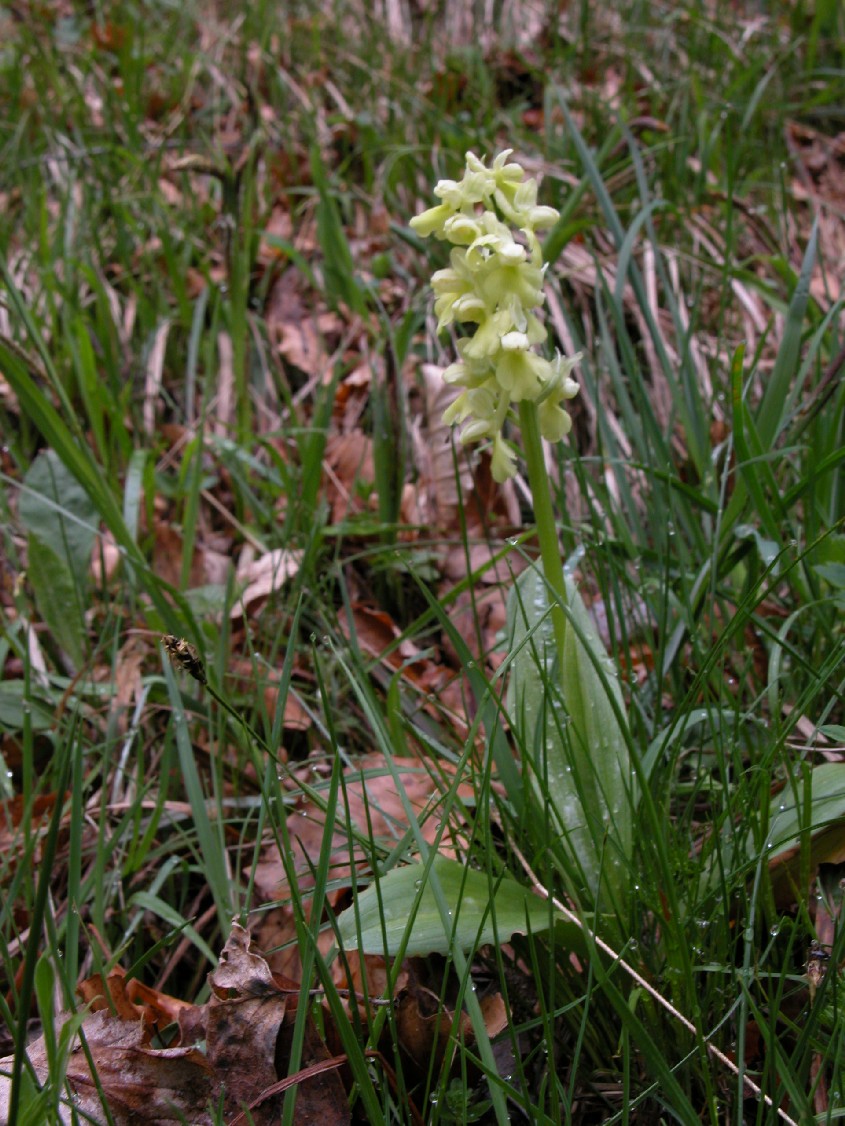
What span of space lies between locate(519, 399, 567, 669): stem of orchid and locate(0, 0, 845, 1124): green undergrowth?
5.5 inches

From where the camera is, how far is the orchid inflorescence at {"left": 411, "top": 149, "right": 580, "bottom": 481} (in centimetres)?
122

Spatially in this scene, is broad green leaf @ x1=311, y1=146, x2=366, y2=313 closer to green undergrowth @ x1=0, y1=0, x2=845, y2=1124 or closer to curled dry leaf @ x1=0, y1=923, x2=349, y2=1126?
green undergrowth @ x1=0, y1=0, x2=845, y2=1124

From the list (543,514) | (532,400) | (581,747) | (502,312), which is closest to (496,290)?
(502,312)

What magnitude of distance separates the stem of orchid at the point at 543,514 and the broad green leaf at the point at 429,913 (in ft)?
1.04

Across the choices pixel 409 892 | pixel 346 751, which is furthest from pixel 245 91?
pixel 409 892

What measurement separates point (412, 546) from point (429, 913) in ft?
3.74

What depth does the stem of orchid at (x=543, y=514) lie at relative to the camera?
1270 millimetres

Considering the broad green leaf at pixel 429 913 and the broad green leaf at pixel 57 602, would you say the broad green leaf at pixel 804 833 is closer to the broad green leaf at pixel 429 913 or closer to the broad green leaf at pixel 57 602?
the broad green leaf at pixel 429 913

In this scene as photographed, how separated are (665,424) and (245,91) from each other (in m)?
2.51

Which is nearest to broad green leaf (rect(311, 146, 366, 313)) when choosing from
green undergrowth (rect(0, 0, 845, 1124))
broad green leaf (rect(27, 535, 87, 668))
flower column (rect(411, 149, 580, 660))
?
green undergrowth (rect(0, 0, 845, 1124))

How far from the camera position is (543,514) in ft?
4.21

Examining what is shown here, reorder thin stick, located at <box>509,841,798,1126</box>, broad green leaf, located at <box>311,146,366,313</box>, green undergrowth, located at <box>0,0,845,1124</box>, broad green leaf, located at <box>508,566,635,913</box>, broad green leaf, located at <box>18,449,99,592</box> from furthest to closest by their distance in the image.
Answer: broad green leaf, located at <box>311,146,366,313</box>
broad green leaf, located at <box>18,449,99,592</box>
broad green leaf, located at <box>508,566,635,913</box>
green undergrowth, located at <box>0,0,845,1124</box>
thin stick, located at <box>509,841,798,1126</box>

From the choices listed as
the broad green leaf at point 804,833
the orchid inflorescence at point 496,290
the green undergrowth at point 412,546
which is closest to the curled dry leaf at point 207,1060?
the green undergrowth at point 412,546

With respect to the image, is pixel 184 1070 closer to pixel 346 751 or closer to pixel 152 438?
pixel 346 751
